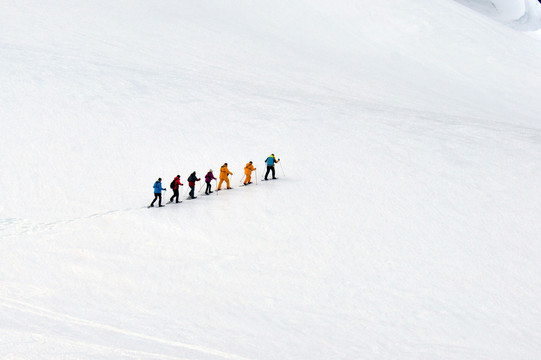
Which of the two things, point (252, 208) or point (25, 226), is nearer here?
point (25, 226)

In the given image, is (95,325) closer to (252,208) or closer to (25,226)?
(25,226)

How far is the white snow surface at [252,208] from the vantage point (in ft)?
31.9

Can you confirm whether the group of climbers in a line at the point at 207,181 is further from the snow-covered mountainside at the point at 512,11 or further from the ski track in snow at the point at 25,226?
the snow-covered mountainside at the point at 512,11

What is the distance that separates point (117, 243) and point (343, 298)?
5185 millimetres

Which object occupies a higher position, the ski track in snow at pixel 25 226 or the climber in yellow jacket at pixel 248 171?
the climber in yellow jacket at pixel 248 171

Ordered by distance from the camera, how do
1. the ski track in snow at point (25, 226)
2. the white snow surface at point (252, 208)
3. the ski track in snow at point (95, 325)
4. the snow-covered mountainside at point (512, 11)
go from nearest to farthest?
the ski track in snow at point (95, 325) → the white snow surface at point (252, 208) → the ski track in snow at point (25, 226) → the snow-covered mountainside at point (512, 11)

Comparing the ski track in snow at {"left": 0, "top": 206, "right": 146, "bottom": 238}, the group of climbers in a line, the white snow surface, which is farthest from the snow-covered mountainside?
the ski track in snow at {"left": 0, "top": 206, "right": 146, "bottom": 238}

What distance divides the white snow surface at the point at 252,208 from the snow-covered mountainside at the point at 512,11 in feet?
95.2

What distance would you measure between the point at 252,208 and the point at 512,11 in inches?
2155

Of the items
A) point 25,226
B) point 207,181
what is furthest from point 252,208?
point 25,226

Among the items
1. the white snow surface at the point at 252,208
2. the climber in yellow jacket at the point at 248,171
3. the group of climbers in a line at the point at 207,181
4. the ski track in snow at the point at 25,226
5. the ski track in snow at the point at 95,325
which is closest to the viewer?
the ski track in snow at the point at 95,325

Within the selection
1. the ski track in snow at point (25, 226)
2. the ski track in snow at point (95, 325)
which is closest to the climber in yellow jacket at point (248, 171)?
the ski track in snow at point (25, 226)

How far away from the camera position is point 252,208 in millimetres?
14898

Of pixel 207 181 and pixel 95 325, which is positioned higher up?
pixel 207 181
